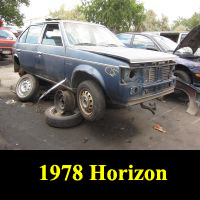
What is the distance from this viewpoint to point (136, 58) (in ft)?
11.6

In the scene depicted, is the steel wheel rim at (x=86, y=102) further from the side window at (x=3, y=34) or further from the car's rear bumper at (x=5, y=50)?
the side window at (x=3, y=34)

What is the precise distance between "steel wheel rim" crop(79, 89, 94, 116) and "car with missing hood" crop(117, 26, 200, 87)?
100.0 inches

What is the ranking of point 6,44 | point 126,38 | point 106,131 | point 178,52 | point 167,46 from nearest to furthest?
point 106,131 < point 178,52 < point 167,46 < point 126,38 < point 6,44

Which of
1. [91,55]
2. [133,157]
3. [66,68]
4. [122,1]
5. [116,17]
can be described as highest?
[122,1]

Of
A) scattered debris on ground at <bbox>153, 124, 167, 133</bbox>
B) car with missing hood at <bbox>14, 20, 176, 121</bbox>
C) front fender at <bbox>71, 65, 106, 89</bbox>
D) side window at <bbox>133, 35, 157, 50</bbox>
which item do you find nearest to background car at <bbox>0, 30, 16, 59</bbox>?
car with missing hood at <bbox>14, 20, 176, 121</bbox>

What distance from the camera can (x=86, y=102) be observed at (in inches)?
157

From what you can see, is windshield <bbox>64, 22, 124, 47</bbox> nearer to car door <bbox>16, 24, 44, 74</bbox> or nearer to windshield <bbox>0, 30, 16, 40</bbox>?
car door <bbox>16, 24, 44, 74</bbox>

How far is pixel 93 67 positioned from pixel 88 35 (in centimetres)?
125

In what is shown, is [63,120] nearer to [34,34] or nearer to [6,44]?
[34,34]

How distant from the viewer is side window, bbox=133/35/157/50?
677 centimetres

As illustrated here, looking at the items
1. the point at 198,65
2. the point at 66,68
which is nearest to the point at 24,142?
the point at 66,68

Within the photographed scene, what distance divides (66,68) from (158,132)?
2.16 meters

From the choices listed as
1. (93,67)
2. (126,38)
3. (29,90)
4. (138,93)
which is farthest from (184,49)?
(29,90)

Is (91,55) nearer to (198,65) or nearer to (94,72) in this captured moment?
(94,72)
